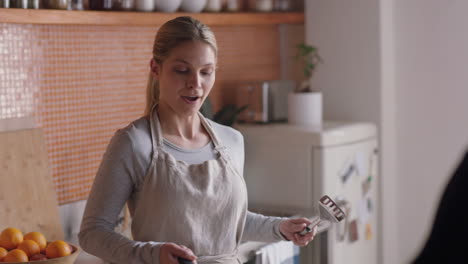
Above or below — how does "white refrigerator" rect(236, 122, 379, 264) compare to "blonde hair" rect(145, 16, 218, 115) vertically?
below

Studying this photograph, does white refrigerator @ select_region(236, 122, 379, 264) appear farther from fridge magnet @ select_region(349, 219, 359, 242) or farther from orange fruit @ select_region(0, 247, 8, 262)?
orange fruit @ select_region(0, 247, 8, 262)

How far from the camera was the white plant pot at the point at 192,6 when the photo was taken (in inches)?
118

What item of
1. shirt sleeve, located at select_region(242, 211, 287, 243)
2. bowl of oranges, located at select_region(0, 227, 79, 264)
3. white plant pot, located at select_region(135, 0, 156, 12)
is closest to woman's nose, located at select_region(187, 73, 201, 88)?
shirt sleeve, located at select_region(242, 211, 287, 243)

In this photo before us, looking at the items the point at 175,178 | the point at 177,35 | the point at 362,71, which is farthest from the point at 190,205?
the point at 362,71

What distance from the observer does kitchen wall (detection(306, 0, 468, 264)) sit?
3422 mm

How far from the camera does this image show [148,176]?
5.59ft

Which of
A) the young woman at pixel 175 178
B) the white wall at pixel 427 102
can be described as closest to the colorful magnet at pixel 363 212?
the white wall at pixel 427 102

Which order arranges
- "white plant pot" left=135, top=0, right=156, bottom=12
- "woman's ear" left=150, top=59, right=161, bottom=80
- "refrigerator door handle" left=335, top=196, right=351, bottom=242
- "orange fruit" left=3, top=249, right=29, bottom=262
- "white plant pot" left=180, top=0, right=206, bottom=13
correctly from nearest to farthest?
"woman's ear" left=150, top=59, right=161, bottom=80 < "orange fruit" left=3, top=249, right=29, bottom=262 < "white plant pot" left=135, top=0, right=156, bottom=12 < "white plant pot" left=180, top=0, right=206, bottom=13 < "refrigerator door handle" left=335, top=196, right=351, bottom=242

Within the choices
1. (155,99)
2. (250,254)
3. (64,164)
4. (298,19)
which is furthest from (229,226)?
(298,19)

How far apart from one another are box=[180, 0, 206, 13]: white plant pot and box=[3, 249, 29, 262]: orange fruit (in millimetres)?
1356

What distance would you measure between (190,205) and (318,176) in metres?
1.40

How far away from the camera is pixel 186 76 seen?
175 cm

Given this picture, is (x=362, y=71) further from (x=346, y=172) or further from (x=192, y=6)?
(x=192, y=6)

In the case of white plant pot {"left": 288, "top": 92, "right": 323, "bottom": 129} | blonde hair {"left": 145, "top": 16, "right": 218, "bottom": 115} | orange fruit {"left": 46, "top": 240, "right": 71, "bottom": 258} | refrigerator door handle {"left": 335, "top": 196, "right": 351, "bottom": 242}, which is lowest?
refrigerator door handle {"left": 335, "top": 196, "right": 351, "bottom": 242}
